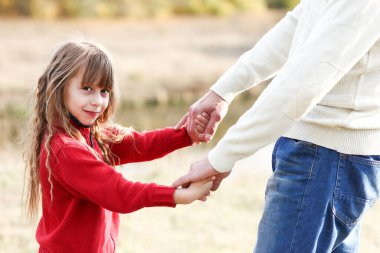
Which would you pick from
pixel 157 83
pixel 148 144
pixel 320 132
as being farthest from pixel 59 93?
pixel 157 83

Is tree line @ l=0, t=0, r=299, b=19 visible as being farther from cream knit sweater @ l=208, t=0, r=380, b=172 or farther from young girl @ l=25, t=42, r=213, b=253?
cream knit sweater @ l=208, t=0, r=380, b=172

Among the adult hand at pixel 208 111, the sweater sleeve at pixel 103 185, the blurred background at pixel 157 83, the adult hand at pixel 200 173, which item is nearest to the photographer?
the adult hand at pixel 200 173

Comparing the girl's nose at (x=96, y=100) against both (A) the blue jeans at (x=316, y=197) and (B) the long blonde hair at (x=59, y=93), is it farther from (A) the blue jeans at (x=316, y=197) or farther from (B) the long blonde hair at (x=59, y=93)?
(A) the blue jeans at (x=316, y=197)

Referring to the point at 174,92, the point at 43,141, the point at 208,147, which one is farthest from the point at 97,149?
the point at 174,92

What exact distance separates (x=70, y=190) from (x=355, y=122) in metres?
0.98

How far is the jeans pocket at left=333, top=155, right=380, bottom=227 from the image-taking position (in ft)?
7.14

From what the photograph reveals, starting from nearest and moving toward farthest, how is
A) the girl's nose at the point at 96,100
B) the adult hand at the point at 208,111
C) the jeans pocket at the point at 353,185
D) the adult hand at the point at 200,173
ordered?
the jeans pocket at the point at 353,185
the adult hand at the point at 200,173
the girl's nose at the point at 96,100
the adult hand at the point at 208,111

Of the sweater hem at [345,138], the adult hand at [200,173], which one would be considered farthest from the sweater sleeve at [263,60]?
the sweater hem at [345,138]

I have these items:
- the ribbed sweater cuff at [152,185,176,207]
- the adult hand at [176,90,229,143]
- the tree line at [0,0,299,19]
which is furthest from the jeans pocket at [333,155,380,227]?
the tree line at [0,0,299,19]

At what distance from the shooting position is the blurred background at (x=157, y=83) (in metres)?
4.54

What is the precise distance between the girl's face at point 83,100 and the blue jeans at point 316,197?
0.71m

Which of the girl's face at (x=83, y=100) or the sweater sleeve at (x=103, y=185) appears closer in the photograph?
the sweater sleeve at (x=103, y=185)

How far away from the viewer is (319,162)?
2.19 metres

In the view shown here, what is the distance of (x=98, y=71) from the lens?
8.64ft
